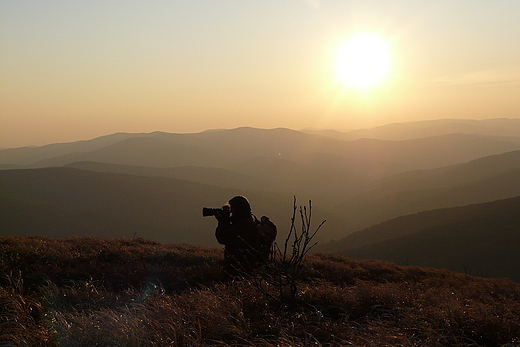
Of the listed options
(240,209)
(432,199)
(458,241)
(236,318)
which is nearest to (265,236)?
(240,209)

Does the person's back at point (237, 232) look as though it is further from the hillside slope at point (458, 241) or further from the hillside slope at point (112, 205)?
the hillside slope at point (112, 205)

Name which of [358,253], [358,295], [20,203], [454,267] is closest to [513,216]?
[454,267]

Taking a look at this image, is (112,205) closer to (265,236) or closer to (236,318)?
(265,236)

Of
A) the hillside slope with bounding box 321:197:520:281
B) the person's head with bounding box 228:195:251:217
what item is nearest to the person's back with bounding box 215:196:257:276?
the person's head with bounding box 228:195:251:217

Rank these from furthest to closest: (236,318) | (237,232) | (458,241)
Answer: (458,241) → (237,232) → (236,318)

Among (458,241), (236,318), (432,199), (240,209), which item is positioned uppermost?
(240,209)

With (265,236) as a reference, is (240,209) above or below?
above

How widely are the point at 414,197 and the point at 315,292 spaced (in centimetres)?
16968

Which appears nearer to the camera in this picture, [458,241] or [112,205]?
[458,241]

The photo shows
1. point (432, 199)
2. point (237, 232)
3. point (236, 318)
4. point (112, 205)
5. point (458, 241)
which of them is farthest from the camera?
point (432, 199)

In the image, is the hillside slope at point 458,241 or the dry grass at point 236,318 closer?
the dry grass at point 236,318

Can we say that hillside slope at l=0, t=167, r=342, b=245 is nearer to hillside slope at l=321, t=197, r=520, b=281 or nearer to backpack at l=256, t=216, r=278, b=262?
hillside slope at l=321, t=197, r=520, b=281

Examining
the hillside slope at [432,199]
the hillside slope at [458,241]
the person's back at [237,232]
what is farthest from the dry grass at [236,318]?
the hillside slope at [432,199]

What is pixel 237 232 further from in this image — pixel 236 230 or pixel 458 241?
pixel 458 241
